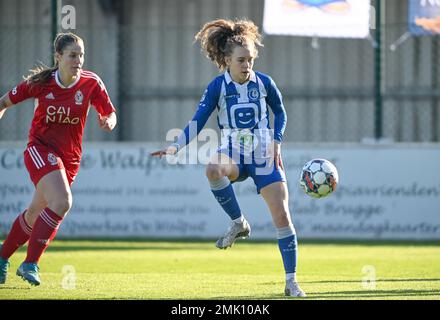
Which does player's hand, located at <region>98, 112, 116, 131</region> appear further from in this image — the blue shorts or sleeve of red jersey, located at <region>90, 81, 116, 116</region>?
the blue shorts

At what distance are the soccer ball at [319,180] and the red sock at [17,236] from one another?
2.41 metres

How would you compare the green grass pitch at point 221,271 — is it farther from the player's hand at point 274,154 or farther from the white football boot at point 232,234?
the player's hand at point 274,154

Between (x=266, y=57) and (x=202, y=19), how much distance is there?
4.84 ft

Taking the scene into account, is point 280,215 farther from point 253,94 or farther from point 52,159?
point 52,159

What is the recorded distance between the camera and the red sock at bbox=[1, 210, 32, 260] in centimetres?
797

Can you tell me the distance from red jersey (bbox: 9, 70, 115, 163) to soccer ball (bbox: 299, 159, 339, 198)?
6.53ft

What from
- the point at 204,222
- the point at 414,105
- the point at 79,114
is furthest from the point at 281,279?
the point at 414,105

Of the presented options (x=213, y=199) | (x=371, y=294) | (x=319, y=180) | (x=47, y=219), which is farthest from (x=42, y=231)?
(x=213, y=199)

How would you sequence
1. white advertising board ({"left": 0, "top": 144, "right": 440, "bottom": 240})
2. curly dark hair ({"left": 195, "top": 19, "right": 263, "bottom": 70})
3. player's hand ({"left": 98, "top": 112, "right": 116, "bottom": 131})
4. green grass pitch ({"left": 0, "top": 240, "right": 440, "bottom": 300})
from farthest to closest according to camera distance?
white advertising board ({"left": 0, "top": 144, "right": 440, "bottom": 240})
player's hand ({"left": 98, "top": 112, "right": 116, "bottom": 131})
curly dark hair ({"left": 195, "top": 19, "right": 263, "bottom": 70})
green grass pitch ({"left": 0, "top": 240, "right": 440, "bottom": 300})

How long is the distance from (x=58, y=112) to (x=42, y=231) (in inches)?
41.3

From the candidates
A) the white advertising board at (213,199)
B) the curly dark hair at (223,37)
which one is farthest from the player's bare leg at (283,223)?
the white advertising board at (213,199)

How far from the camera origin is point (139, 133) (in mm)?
17938

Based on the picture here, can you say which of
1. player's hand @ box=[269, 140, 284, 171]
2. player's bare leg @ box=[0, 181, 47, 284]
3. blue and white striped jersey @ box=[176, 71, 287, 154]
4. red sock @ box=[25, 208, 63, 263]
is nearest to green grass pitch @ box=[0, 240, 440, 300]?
player's bare leg @ box=[0, 181, 47, 284]

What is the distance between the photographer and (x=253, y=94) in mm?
7488
